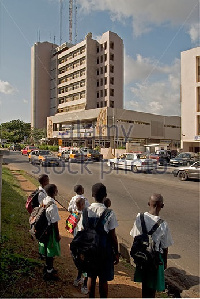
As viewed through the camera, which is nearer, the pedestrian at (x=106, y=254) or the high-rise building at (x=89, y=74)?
the pedestrian at (x=106, y=254)

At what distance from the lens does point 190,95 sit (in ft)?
113

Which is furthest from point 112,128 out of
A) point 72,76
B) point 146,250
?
point 146,250

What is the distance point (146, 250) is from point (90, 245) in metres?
0.67

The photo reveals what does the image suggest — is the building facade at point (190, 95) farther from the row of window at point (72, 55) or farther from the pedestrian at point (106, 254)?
the row of window at point (72, 55)

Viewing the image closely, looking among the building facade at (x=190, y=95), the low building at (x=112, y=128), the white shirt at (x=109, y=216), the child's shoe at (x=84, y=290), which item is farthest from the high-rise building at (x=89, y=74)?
the white shirt at (x=109, y=216)

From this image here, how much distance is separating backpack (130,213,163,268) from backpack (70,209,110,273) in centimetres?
40

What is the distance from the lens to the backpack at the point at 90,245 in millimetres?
2958

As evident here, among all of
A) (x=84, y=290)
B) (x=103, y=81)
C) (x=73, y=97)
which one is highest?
(x=103, y=81)

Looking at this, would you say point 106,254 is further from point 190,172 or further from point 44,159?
point 44,159

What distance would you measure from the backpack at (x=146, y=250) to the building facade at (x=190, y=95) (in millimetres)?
33080

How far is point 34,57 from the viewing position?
80.7 meters

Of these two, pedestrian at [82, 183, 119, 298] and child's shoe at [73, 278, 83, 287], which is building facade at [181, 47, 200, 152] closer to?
child's shoe at [73, 278, 83, 287]

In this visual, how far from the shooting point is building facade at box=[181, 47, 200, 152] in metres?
33.9

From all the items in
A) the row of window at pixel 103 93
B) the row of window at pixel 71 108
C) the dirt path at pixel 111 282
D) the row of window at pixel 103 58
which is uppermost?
the row of window at pixel 103 58
